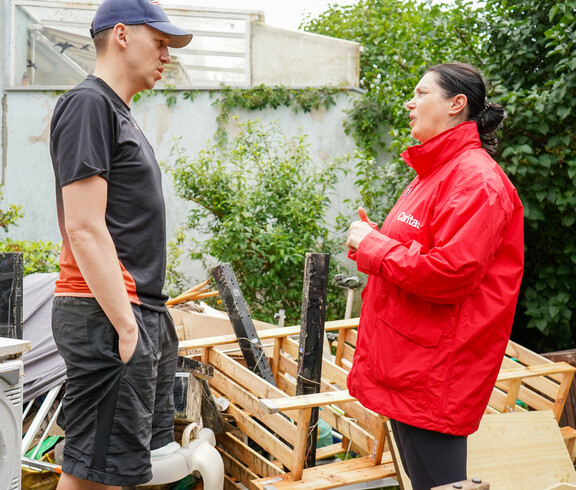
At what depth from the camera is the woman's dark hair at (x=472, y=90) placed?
2139 mm

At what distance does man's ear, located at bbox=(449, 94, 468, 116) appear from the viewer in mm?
2125

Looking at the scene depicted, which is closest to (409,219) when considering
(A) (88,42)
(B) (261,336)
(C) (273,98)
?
(B) (261,336)

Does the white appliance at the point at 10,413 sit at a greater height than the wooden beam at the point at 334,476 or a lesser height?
greater

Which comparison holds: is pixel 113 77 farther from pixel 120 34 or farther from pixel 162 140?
pixel 162 140

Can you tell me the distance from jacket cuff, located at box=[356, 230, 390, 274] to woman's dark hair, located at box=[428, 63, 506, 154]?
0.56 metres

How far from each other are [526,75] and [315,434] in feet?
12.0

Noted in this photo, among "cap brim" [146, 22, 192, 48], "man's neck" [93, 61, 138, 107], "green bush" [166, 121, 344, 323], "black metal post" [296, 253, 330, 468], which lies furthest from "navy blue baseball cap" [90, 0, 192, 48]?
"green bush" [166, 121, 344, 323]

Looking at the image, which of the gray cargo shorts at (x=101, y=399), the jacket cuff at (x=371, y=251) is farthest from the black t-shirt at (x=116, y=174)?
the jacket cuff at (x=371, y=251)

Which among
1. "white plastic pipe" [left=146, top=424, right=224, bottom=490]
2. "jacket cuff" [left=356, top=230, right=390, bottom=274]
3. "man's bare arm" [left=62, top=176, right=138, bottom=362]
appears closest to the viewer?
"man's bare arm" [left=62, top=176, right=138, bottom=362]

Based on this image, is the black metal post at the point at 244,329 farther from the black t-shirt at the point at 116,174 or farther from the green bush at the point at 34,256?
the green bush at the point at 34,256

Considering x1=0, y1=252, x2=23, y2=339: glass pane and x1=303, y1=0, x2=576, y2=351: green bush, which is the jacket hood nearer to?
x1=0, y1=252, x2=23, y2=339: glass pane

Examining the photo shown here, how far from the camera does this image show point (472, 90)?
2.15m

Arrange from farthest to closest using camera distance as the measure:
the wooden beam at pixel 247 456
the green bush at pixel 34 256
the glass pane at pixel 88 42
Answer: the glass pane at pixel 88 42
the green bush at pixel 34 256
the wooden beam at pixel 247 456

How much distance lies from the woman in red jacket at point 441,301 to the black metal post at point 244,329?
173 centimetres
